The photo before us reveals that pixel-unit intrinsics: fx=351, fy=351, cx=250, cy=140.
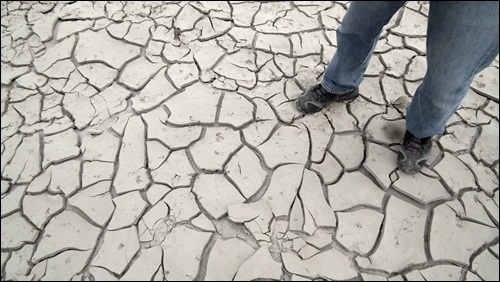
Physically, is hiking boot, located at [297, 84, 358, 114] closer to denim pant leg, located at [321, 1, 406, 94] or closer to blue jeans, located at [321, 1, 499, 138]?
denim pant leg, located at [321, 1, 406, 94]

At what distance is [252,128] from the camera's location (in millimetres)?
1918

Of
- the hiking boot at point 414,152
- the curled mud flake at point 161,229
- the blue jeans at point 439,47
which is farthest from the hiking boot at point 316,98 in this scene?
the curled mud flake at point 161,229

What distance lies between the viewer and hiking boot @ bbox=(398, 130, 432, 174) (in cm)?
171

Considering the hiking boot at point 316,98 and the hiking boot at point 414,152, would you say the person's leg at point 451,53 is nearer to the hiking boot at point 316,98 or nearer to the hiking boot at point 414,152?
the hiking boot at point 414,152

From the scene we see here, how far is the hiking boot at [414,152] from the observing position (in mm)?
1710

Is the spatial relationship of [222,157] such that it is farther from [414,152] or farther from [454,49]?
[454,49]

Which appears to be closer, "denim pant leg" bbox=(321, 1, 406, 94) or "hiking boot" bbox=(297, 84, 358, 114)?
"denim pant leg" bbox=(321, 1, 406, 94)

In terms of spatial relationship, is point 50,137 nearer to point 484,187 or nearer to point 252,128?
point 252,128

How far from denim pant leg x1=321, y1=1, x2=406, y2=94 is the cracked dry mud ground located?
0.26 metres

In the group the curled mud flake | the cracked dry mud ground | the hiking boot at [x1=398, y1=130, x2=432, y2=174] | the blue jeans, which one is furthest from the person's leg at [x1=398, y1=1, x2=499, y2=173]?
the curled mud flake

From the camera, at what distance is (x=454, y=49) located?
1.21 meters

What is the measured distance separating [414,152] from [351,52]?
600 mm

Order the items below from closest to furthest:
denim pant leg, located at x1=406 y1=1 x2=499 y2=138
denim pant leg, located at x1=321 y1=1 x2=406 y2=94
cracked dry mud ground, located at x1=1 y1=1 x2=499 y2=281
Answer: denim pant leg, located at x1=406 y1=1 x2=499 y2=138 → denim pant leg, located at x1=321 y1=1 x2=406 y2=94 → cracked dry mud ground, located at x1=1 y1=1 x2=499 y2=281

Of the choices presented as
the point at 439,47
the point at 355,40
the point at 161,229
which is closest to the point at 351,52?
the point at 355,40
